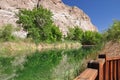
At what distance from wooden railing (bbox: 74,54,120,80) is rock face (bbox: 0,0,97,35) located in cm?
7369

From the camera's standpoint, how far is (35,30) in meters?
55.7

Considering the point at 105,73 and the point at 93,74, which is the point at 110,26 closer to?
the point at 105,73

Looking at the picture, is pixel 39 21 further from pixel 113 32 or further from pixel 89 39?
pixel 113 32

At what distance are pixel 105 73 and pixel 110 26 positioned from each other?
1541 centimetres

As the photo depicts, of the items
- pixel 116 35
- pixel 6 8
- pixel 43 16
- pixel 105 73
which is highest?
pixel 6 8

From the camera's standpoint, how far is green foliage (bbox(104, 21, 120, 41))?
17.5 m

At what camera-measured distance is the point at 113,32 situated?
17734mm

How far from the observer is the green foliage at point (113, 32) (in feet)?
57.3

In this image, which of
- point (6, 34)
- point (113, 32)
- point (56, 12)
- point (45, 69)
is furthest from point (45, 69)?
point (56, 12)

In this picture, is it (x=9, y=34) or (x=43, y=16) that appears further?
(x=43, y=16)

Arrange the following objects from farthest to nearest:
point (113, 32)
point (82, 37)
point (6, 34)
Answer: point (82, 37) → point (6, 34) → point (113, 32)

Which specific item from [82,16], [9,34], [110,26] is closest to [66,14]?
[82,16]

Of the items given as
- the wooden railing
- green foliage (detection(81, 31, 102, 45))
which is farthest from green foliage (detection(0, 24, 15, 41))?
green foliage (detection(81, 31, 102, 45))

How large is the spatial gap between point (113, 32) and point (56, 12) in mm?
98664
